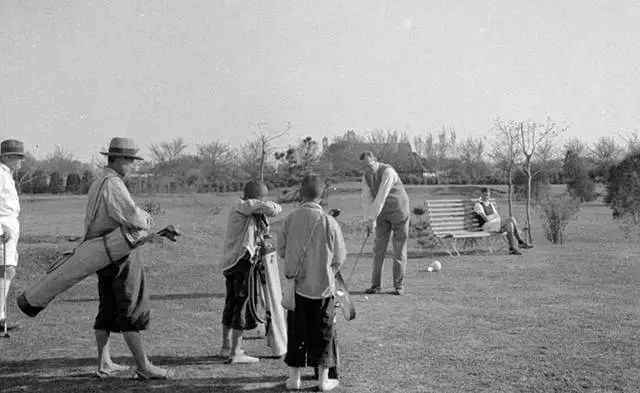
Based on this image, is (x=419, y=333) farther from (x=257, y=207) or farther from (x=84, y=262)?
(x=84, y=262)

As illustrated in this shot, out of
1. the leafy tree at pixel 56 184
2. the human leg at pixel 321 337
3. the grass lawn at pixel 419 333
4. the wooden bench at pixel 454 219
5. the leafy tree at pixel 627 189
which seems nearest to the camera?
the human leg at pixel 321 337

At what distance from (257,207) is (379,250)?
154 inches

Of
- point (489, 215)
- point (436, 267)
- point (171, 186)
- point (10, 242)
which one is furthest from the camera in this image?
point (171, 186)

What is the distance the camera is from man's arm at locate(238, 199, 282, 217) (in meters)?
5.74

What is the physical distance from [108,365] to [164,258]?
775 cm

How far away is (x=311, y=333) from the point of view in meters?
5.05

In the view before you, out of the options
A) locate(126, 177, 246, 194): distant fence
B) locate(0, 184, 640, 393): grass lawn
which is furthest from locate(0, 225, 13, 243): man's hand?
locate(126, 177, 246, 194): distant fence

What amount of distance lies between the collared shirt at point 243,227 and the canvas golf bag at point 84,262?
0.95 meters

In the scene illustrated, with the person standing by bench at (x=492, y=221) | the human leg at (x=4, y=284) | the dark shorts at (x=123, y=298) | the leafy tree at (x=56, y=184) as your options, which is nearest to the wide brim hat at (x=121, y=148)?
the dark shorts at (x=123, y=298)

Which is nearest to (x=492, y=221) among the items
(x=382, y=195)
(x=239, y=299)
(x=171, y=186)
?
(x=382, y=195)

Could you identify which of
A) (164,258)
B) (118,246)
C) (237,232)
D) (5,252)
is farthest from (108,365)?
(164,258)

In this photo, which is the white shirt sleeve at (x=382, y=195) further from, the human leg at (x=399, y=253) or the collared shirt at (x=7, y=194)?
the collared shirt at (x=7, y=194)

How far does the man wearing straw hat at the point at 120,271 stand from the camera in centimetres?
505

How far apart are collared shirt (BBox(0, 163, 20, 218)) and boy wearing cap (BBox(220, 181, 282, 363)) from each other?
109 inches
